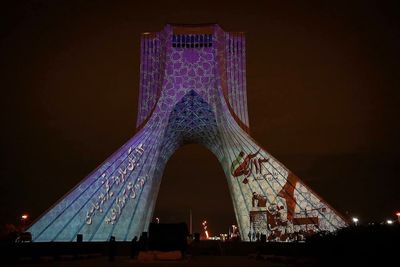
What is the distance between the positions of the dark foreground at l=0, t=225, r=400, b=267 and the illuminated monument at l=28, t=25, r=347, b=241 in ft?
9.21

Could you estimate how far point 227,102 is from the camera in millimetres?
26047

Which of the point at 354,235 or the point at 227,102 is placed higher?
the point at 227,102

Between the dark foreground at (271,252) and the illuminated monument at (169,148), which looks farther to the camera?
the illuminated monument at (169,148)

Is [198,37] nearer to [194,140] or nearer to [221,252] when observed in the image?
[194,140]

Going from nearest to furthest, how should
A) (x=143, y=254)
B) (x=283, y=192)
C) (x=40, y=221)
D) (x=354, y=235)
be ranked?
(x=354, y=235) < (x=143, y=254) < (x=40, y=221) < (x=283, y=192)

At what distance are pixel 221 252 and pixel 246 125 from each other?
8.42 m

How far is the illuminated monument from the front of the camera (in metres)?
21.5

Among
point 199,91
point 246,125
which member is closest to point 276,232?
point 246,125

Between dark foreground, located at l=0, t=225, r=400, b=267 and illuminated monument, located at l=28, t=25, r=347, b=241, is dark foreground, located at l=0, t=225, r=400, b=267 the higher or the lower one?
the lower one

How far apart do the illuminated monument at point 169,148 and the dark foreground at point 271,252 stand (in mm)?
2806

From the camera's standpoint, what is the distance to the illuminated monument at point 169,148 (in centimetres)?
2155

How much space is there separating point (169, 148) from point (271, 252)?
694 inches

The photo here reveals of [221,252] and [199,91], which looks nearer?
[221,252]

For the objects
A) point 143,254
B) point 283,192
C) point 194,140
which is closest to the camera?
point 143,254
